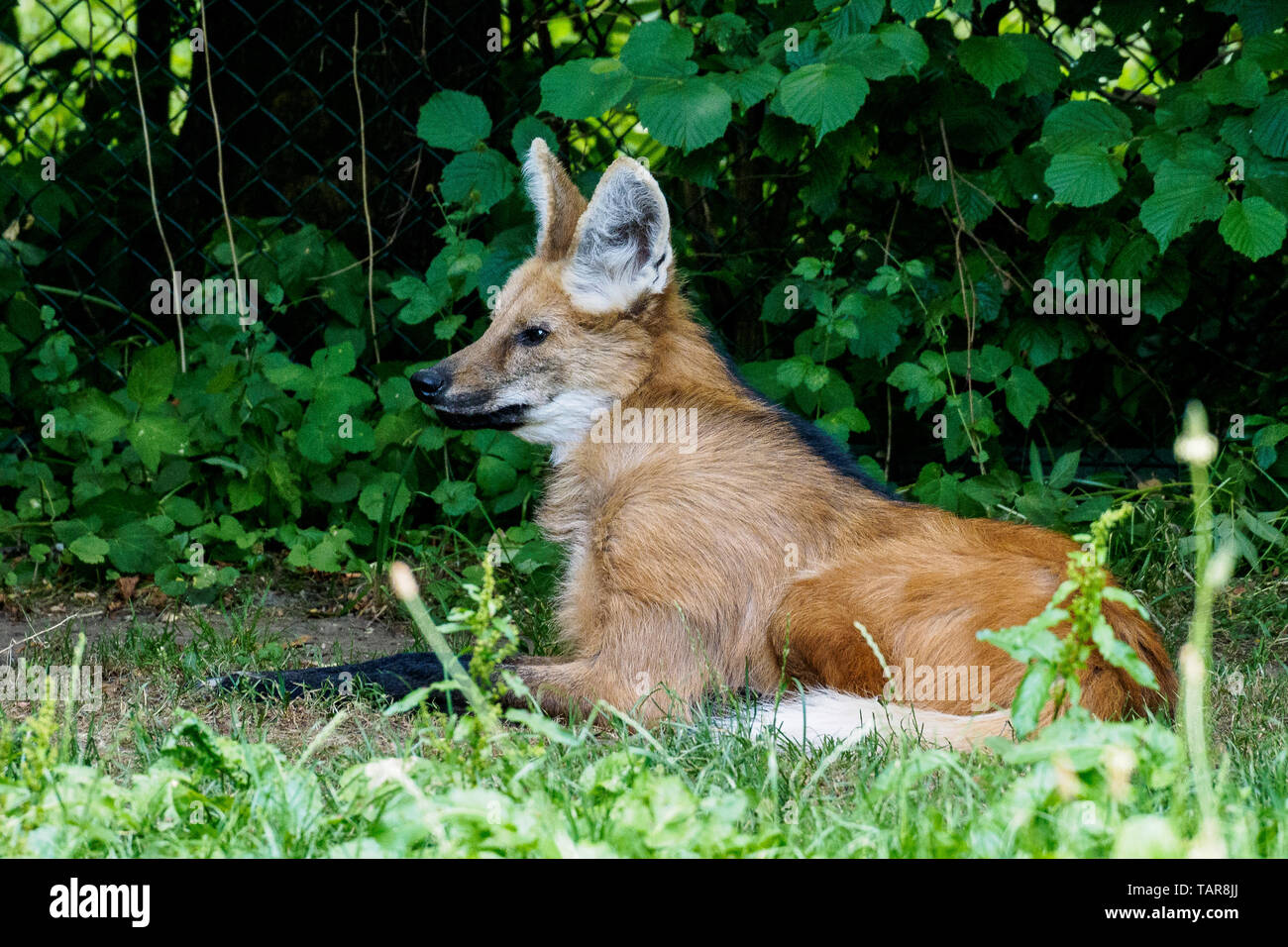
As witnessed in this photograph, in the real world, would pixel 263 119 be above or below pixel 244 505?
above

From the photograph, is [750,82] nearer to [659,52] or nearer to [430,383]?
[659,52]

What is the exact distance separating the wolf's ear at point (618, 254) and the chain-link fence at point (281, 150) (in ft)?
3.56

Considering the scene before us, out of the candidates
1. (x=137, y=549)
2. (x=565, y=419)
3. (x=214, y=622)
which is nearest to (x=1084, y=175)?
(x=565, y=419)

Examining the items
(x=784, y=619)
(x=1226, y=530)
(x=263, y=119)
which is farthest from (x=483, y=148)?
(x=1226, y=530)

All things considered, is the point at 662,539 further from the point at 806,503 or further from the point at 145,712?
the point at 145,712

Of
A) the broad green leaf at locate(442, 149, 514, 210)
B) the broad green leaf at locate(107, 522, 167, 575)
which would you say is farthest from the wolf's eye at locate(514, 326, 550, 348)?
the broad green leaf at locate(107, 522, 167, 575)

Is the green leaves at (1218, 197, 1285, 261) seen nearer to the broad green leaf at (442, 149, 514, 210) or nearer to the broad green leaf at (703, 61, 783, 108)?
the broad green leaf at (703, 61, 783, 108)

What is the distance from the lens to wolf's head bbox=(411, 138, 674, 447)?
117 inches

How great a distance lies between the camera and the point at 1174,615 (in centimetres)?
348

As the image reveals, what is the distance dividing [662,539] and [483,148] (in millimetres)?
1528

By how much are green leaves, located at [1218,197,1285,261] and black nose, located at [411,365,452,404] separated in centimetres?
194

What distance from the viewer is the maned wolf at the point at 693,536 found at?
7.99ft

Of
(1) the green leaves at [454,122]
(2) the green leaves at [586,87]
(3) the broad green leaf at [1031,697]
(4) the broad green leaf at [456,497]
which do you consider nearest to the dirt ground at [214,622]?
(4) the broad green leaf at [456,497]

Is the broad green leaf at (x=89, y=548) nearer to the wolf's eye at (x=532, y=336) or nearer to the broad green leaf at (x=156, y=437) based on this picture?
the broad green leaf at (x=156, y=437)
